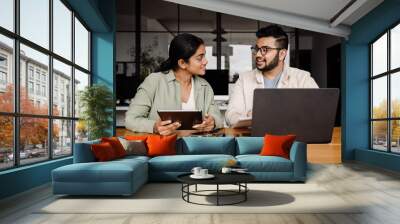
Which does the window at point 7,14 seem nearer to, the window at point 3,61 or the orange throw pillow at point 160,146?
the window at point 3,61

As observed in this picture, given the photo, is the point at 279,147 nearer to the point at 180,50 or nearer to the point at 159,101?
the point at 159,101

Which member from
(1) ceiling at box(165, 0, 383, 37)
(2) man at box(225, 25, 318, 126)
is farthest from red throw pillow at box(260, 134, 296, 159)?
(1) ceiling at box(165, 0, 383, 37)

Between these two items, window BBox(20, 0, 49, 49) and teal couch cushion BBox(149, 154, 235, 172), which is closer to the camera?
window BBox(20, 0, 49, 49)

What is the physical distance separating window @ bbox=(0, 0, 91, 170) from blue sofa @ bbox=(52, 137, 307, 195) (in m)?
0.78

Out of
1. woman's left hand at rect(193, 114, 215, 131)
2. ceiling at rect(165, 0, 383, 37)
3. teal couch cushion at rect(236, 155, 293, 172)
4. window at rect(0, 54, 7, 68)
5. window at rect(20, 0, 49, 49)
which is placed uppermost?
ceiling at rect(165, 0, 383, 37)

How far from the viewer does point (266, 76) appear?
8.88 m

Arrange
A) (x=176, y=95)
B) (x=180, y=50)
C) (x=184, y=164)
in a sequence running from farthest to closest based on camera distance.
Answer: (x=180, y=50) → (x=176, y=95) → (x=184, y=164)

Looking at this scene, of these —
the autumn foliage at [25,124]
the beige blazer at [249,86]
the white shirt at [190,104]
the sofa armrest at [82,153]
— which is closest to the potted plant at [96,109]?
the autumn foliage at [25,124]

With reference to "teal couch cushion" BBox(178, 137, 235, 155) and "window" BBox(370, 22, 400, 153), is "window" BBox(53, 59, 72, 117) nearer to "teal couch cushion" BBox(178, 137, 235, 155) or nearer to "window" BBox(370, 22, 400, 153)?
"teal couch cushion" BBox(178, 137, 235, 155)

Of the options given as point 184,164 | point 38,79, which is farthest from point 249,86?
point 38,79

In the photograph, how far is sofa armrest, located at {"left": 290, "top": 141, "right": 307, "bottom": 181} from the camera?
20.0 feet

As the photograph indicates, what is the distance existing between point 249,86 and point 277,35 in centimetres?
133

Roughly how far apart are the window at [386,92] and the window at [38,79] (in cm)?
613

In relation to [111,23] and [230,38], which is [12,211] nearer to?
[111,23]
